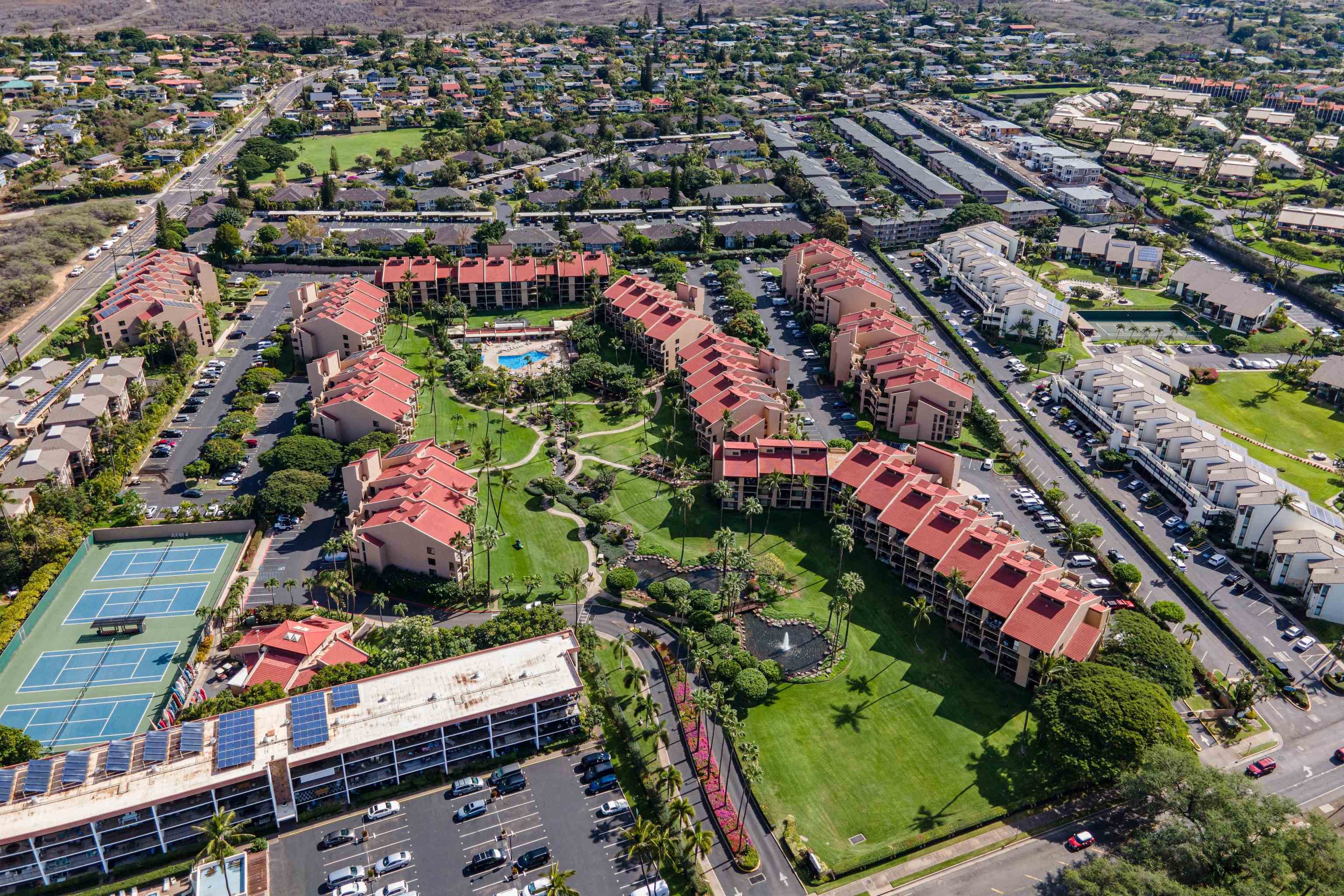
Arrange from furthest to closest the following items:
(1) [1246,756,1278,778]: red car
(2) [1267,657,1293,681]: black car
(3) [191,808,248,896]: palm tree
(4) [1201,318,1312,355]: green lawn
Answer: (4) [1201,318,1312,355]: green lawn, (2) [1267,657,1293,681]: black car, (1) [1246,756,1278,778]: red car, (3) [191,808,248,896]: palm tree

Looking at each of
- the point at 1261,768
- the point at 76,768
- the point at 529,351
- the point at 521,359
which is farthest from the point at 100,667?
the point at 1261,768

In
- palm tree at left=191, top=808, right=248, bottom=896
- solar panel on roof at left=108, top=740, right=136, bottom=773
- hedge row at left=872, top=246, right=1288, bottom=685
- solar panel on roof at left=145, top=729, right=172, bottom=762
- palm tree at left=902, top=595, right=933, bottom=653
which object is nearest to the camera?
palm tree at left=191, top=808, right=248, bottom=896

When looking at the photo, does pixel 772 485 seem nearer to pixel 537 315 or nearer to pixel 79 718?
pixel 537 315

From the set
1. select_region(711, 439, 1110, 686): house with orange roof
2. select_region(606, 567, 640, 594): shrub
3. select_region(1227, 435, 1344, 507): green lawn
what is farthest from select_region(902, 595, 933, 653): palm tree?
select_region(1227, 435, 1344, 507): green lawn

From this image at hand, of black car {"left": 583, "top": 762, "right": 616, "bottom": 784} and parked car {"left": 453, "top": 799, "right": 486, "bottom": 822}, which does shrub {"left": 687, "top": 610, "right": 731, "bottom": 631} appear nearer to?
black car {"left": 583, "top": 762, "right": 616, "bottom": 784}

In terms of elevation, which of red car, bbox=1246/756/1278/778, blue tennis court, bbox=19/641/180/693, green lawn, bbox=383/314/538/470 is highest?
green lawn, bbox=383/314/538/470

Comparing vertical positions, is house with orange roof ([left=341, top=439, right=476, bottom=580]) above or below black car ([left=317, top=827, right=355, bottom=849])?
above

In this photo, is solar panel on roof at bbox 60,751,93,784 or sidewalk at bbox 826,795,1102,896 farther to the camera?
sidewalk at bbox 826,795,1102,896
